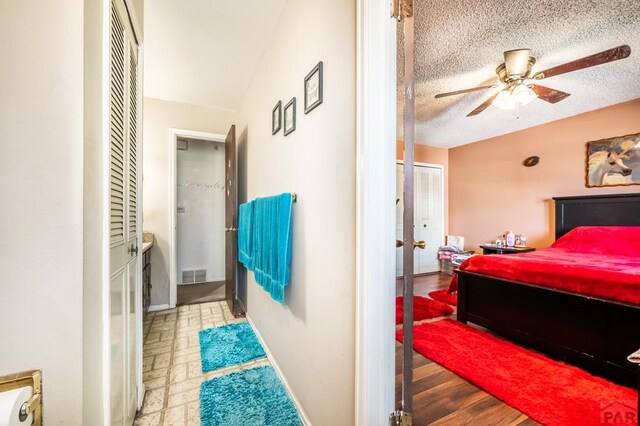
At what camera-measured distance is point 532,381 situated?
172 cm

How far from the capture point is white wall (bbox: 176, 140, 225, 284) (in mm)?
4145

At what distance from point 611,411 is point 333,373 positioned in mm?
1646

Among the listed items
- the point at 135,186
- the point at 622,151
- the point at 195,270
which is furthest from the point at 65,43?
the point at 622,151

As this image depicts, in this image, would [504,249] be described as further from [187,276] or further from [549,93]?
[187,276]

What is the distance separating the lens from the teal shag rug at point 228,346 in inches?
78.1

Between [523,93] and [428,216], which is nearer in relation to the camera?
[523,93]

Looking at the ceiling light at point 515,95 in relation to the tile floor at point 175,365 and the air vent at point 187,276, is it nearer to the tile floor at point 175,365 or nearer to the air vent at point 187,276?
the tile floor at point 175,365

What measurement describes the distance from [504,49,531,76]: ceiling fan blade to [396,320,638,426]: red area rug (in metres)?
2.31

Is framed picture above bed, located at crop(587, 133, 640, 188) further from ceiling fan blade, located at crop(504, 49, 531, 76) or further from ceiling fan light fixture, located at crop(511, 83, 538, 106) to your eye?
ceiling fan blade, located at crop(504, 49, 531, 76)

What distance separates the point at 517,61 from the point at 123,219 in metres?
2.94

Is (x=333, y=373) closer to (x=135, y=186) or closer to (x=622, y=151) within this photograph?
(x=135, y=186)

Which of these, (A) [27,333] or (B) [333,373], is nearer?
(A) [27,333]

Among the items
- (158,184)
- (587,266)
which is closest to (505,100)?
(587,266)

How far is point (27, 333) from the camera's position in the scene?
688mm
